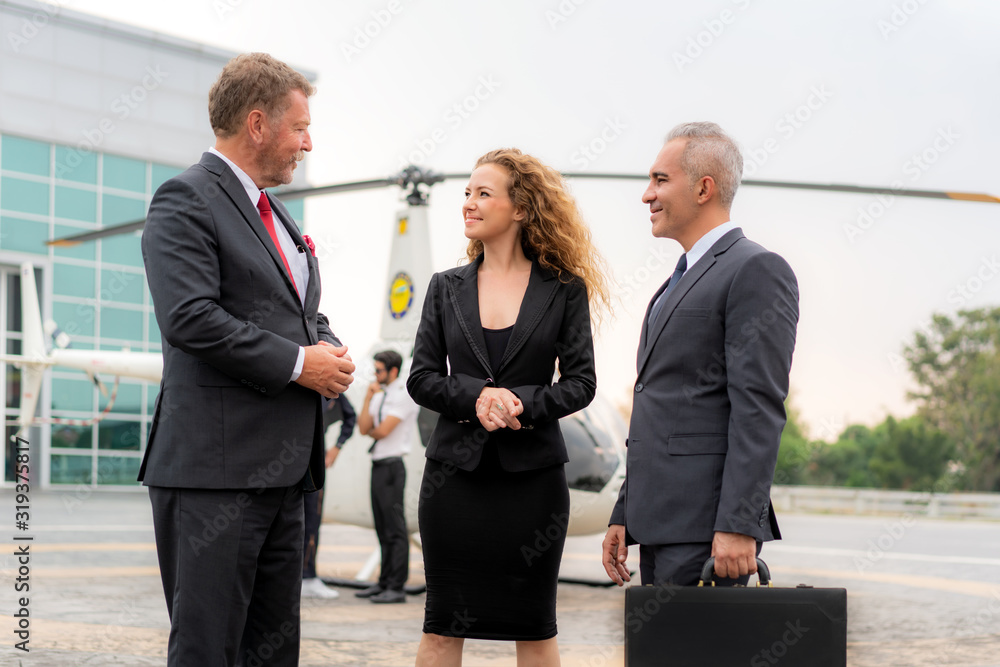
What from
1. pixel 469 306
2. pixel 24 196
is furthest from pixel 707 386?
pixel 24 196

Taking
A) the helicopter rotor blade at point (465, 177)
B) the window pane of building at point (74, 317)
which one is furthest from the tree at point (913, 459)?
the helicopter rotor blade at point (465, 177)

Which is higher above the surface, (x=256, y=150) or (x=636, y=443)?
(x=256, y=150)

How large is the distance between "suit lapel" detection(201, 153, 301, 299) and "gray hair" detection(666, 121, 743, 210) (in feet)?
3.91

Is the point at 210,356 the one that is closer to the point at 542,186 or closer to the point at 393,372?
the point at 542,186

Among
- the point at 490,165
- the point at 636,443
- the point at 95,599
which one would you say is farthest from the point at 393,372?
the point at 636,443

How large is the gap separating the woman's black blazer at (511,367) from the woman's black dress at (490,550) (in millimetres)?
67

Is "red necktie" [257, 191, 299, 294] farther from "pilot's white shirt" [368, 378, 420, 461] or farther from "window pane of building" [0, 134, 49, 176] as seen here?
"window pane of building" [0, 134, 49, 176]

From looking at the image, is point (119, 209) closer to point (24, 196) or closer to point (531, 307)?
point (24, 196)

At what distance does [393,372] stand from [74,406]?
64.3 feet

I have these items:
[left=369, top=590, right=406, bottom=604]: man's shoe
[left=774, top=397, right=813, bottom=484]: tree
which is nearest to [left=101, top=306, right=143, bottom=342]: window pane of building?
[left=369, top=590, right=406, bottom=604]: man's shoe

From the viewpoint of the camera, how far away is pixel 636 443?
103 inches

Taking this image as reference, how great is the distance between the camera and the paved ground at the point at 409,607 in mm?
4836

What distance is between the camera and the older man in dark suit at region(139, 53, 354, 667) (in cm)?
225

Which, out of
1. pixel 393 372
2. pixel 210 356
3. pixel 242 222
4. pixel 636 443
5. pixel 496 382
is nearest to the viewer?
pixel 210 356
